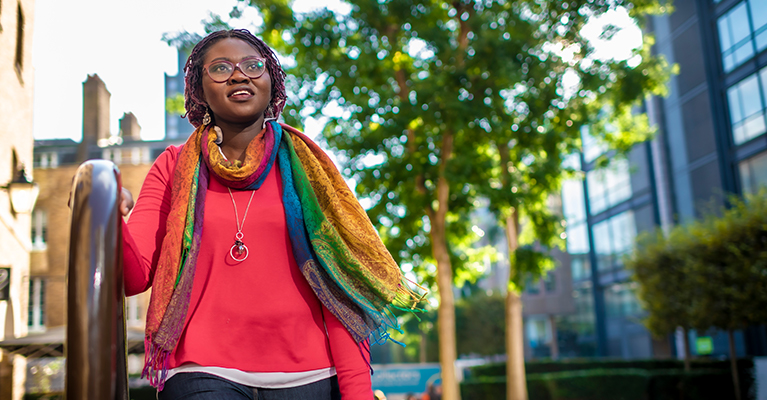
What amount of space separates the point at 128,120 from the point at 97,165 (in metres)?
41.6

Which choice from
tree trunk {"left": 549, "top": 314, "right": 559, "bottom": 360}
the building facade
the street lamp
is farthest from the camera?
tree trunk {"left": 549, "top": 314, "right": 559, "bottom": 360}

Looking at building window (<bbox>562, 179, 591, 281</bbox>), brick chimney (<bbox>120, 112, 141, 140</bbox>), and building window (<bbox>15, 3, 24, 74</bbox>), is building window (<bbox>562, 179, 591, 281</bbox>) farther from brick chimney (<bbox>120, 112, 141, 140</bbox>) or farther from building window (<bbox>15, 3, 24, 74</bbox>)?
building window (<bbox>15, 3, 24, 74</bbox>)

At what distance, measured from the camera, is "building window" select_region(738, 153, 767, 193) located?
2231 cm

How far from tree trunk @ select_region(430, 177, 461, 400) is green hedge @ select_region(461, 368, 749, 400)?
817cm

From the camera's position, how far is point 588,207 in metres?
38.7

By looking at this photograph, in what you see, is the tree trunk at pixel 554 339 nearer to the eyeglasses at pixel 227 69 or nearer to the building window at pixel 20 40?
the building window at pixel 20 40

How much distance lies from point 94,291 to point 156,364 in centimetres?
67

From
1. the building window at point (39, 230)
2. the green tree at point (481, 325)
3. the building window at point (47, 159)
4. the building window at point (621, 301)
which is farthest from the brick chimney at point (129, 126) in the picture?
the building window at point (621, 301)

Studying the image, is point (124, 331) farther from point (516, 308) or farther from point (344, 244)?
point (516, 308)

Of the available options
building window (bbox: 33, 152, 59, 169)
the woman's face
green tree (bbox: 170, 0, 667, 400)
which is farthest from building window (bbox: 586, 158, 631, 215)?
the woman's face

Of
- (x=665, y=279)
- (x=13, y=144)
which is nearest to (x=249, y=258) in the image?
(x=13, y=144)

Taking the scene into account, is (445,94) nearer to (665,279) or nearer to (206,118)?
(206,118)

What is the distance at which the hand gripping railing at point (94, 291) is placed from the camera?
1.00 meters

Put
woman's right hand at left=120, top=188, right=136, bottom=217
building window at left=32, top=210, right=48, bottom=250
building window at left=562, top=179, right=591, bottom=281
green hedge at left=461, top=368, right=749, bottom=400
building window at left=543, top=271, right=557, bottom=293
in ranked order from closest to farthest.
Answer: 1. woman's right hand at left=120, top=188, right=136, bottom=217
2. green hedge at left=461, top=368, right=749, bottom=400
3. building window at left=32, top=210, right=48, bottom=250
4. building window at left=562, top=179, right=591, bottom=281
5. building window at left=543, top=271, right=557, bottom=293
